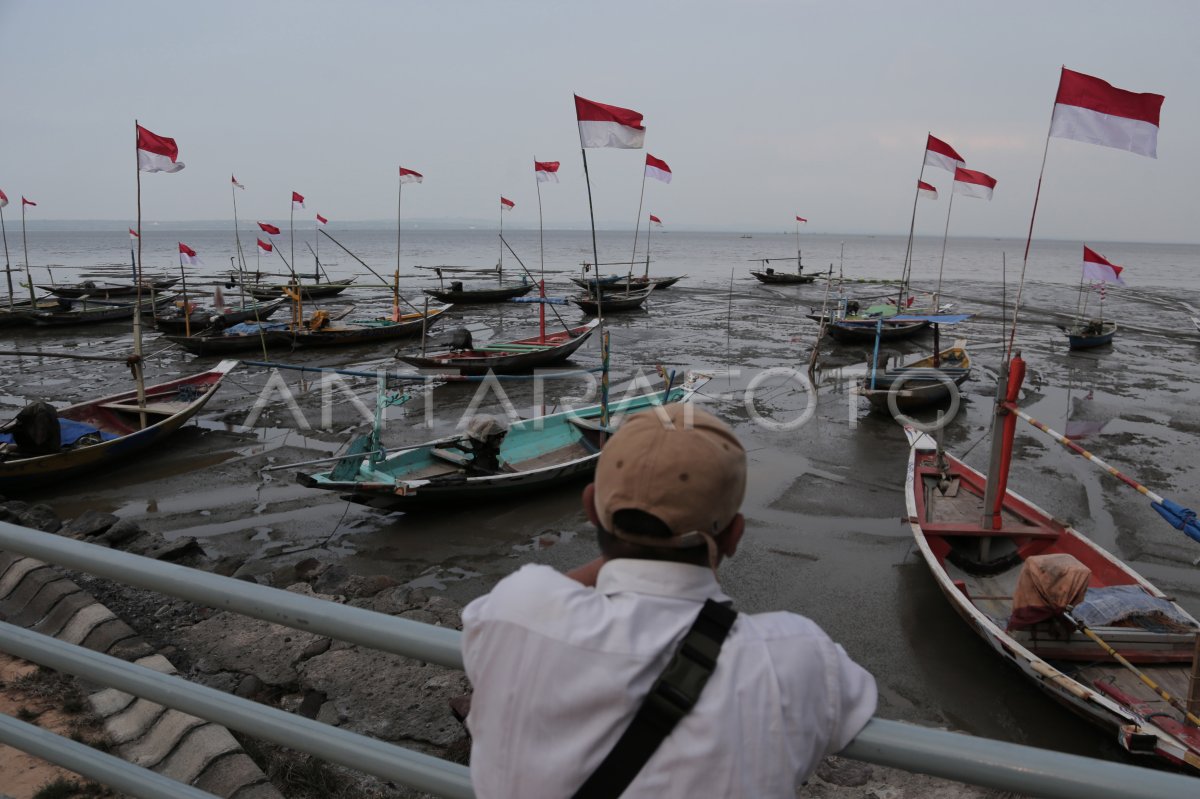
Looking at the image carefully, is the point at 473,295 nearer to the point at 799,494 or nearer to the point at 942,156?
the point at 942,156

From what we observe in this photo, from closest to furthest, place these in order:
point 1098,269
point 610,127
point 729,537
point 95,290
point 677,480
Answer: point 677,480
point 729,537
point 610,127
point 1098,269
point 95,290

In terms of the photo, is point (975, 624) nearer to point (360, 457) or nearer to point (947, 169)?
point (360, 457)

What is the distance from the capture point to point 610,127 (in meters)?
10.8

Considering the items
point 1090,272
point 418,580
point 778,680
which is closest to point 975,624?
point 418,580

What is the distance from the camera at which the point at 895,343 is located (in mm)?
25453

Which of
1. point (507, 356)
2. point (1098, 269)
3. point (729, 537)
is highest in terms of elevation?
point (1098, 269)

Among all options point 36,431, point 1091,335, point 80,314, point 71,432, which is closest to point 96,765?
point 36,431

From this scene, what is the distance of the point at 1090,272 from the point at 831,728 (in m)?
17.4

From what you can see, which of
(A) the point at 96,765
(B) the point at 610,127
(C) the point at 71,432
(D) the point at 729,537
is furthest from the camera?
(C) the point at 71,432

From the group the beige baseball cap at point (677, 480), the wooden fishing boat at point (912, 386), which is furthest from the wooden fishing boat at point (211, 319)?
the beige baseball cap at point (677, 480)

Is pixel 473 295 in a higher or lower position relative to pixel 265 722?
lower

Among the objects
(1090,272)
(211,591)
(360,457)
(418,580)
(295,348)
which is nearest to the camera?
(211,591)

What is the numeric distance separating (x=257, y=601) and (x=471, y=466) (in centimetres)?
834

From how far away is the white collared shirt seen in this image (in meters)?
1.12
